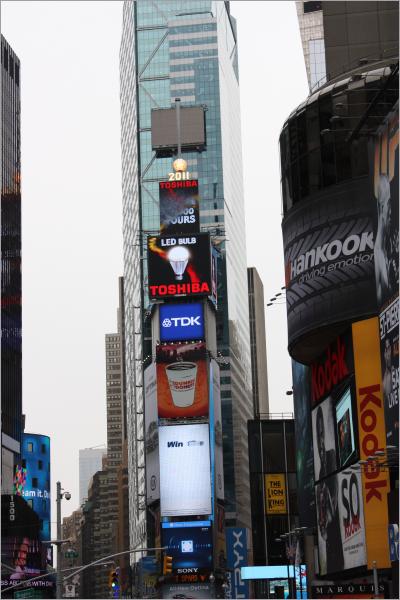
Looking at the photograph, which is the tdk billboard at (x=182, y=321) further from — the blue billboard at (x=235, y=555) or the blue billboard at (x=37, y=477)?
the blue billboard at (x=37, y=477)

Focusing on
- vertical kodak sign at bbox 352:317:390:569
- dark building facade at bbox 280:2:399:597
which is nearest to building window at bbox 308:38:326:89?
dark building facade at bbox 280:2:399:597

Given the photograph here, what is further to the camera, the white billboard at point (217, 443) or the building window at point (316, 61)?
the white billboard at point (217, 443)

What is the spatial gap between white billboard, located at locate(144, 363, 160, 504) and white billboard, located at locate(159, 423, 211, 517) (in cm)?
175

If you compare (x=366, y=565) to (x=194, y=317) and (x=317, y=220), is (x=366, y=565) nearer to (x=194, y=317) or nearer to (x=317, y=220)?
(x=317, y=220)

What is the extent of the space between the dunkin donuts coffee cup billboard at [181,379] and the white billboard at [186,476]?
111 inches

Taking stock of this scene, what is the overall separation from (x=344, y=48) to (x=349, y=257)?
31947mm

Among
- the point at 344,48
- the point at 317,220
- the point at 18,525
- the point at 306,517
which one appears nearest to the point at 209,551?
the point at 18,525

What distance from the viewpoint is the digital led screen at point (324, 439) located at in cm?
6525

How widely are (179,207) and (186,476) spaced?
121 feet

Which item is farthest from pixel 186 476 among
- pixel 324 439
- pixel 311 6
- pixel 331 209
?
pixel 331 209

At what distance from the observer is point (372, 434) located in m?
57.7

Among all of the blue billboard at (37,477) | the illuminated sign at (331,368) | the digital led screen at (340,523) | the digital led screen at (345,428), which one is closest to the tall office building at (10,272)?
the blue billboard at (37,477)

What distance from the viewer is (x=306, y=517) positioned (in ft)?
280

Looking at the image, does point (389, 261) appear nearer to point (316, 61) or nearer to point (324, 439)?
point (324, 439)
